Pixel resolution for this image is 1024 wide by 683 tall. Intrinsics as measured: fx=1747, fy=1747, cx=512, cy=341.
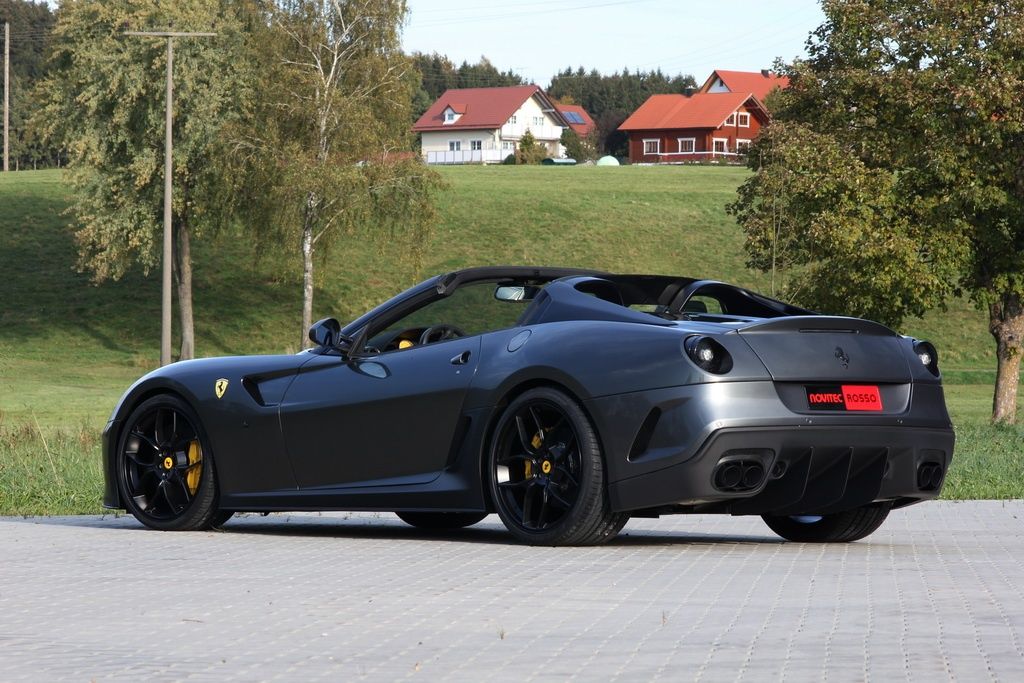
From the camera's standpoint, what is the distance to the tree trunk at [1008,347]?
104ft

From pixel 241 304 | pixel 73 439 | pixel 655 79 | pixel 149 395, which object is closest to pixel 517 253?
pixel 241 304

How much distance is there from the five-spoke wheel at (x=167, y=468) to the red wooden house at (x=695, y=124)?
131455mm

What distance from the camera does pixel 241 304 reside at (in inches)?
2453

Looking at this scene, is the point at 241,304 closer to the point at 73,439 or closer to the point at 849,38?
the point at 849,38

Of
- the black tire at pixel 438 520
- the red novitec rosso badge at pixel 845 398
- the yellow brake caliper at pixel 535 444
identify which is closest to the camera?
the red novitec rosso badge at pixel 845 398

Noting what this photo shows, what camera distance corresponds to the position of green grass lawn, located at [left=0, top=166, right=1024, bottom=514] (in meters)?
53.9

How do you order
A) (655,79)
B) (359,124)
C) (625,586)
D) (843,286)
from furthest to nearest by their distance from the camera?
(655,79), (359,124), (843,286), (625,586)

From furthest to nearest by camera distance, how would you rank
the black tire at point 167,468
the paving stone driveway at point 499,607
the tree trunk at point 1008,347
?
the tree trunk at point 1008,347 → the black tire at point 167,468 → the paving stone driveway at point 499,607

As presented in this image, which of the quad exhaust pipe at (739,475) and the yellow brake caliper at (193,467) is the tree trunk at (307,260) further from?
the quad exhaust pipe at (739,475)

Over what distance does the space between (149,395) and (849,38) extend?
2387 cm

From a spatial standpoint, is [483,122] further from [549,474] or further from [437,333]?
[549,474]

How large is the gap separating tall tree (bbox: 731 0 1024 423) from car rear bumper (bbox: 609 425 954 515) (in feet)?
69.4

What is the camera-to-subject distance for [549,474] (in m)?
8.34

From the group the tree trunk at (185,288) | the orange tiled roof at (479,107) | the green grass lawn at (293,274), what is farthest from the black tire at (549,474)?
the orange tiled roof at (479,107)
